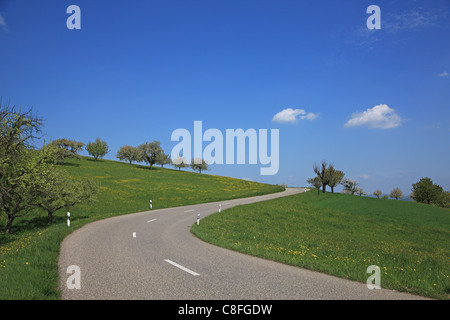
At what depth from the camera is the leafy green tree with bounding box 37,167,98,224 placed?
2047cm

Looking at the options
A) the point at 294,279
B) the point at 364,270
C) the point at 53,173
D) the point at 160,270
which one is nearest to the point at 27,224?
the point at 53,173

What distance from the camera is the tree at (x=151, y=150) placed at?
9112 centimetres

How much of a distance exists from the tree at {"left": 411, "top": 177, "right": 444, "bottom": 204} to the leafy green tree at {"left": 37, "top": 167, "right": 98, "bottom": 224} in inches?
3578

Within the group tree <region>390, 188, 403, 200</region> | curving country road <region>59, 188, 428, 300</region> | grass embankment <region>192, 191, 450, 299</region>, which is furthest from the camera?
tree <region>390, 188, 403, 200</region>

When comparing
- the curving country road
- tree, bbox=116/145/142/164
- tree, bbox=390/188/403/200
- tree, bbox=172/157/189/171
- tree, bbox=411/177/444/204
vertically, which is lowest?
tree, bbox=390/188/403/200

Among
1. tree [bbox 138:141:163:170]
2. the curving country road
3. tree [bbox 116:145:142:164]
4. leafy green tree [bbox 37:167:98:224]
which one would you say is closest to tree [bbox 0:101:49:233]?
leafy green tree [bbox 37:167:98:224]

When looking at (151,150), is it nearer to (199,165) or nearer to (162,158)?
(162,158)

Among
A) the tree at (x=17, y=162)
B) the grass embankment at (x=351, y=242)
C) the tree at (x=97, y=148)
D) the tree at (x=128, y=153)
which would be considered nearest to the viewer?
the grass embankment at (x=351, y=242)

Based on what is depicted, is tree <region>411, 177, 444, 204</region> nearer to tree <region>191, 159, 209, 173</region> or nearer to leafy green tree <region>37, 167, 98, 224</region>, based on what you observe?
tree <region>191, 159, 209, 173</region>

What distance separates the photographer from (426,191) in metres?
78.2

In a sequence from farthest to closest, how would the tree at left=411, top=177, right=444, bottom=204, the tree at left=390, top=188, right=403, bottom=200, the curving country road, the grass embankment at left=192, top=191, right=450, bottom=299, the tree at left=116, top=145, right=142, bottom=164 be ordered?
1. the tree at left=390, top=188, right=403, bottom=200
2. the tree at left=116, top=145, right=142, bottom=164
3. the tree at left=411, top=177, right=444, bottom=204
4. the grass embankment at left=192, top=191, right=450, bottom=299
5. the curving country road

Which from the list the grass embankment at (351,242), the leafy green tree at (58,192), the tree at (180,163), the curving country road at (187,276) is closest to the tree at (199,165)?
the tree at (180,163)

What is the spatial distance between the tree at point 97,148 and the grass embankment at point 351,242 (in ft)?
254

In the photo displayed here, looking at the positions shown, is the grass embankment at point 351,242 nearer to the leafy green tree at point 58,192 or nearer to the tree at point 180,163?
the leafy green tree at point 58,192
